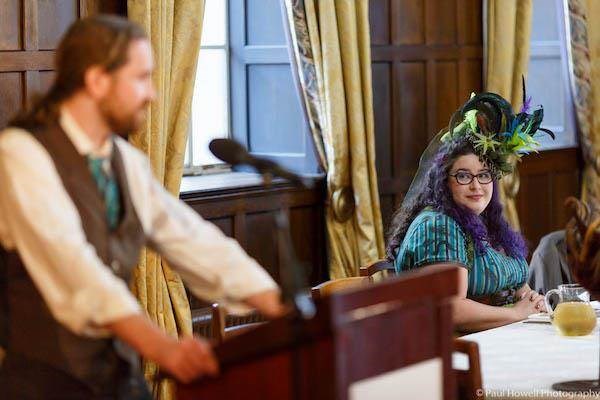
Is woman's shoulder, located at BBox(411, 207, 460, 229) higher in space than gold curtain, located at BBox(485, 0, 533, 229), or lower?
lower

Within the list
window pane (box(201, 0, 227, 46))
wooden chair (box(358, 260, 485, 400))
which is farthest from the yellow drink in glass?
window pane (box(201, 0, 227, 46))

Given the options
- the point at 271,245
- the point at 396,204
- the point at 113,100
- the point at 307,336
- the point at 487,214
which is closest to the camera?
the point at 307,336

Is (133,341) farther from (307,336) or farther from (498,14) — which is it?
(498,14)

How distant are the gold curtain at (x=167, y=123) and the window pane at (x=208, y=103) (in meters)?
0.85

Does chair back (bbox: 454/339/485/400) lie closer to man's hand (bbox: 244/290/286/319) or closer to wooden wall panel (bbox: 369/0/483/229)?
man's hand (bbox: 244/290/286/319)

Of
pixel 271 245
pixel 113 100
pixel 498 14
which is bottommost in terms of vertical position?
pixel 271 245

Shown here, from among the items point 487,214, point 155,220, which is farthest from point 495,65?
point 155,220

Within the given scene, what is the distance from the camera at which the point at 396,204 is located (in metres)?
Result: 6.38

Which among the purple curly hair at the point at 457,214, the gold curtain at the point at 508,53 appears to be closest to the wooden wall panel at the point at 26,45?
the purple curly hair at the point at 457,214

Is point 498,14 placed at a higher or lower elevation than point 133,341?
higher

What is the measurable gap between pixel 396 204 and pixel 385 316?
4194 mm

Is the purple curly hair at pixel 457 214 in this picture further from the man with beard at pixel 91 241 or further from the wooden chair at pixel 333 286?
the man with beard at pixel 91 241

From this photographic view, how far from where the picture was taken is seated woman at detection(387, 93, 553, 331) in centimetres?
428

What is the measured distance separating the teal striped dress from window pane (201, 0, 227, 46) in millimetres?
1863
